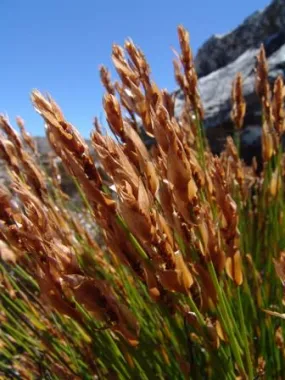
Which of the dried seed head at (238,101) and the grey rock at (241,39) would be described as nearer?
the dried seed head at (238,101)

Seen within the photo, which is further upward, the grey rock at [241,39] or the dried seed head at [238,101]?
the grey rock at [241,39]

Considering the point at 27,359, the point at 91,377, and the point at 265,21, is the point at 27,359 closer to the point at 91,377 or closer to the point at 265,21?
the point at 91,377

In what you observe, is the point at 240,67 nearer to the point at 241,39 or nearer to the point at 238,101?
the point at 241,39

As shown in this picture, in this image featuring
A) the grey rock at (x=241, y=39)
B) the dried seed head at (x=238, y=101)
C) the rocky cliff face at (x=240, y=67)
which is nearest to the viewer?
the dried seed head at (x=238, y=101)

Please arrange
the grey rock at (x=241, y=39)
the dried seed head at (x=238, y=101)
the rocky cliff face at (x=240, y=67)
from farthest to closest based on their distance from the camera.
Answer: the grey rock at (x=241, y=39) → the rocky cliff face at (x=240, y=67) → the dried seed head at (x=238, y=101)

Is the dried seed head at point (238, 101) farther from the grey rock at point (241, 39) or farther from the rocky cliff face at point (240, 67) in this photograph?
the grey rock at point (241, 39)

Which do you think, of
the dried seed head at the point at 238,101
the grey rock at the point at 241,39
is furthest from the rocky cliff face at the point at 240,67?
the dried seed head at the point at 238,101

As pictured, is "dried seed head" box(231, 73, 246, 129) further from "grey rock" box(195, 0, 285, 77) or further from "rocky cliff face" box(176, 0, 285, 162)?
"grey rock" box(195, 0, 285, 77)

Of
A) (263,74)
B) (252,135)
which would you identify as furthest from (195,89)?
(252,135)
